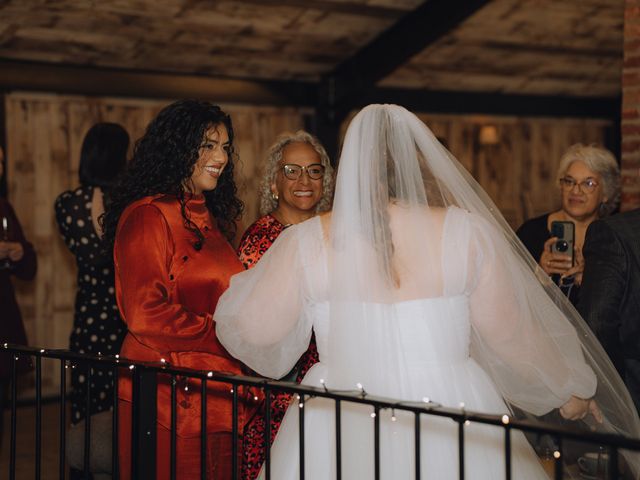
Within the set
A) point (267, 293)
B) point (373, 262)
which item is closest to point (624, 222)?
point (373, 262)

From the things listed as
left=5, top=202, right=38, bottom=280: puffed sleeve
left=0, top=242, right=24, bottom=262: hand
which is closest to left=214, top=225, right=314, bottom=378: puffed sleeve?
left=0, top=242, right=24, bottom=262: hand

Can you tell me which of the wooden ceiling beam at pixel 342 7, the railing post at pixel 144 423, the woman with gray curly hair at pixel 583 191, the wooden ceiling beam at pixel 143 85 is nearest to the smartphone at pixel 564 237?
the woman with gray curly hair at pixel 583 191

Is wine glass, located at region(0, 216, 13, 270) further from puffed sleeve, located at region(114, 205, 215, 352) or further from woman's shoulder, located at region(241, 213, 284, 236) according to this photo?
puffed sleeve, located at region(114, 205, 215, 352)

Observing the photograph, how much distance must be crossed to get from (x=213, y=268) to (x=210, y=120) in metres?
0.49

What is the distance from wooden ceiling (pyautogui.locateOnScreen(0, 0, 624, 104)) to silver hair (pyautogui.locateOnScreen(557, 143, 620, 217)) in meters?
2.09

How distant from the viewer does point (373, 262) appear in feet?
8.14

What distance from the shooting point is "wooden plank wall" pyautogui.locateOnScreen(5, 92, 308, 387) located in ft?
20.5

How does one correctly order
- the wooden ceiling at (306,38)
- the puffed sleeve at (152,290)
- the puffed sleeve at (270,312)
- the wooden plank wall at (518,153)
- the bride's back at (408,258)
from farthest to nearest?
the wooden plank wall at (518,153)
the wooden ceiling at (306,38)
the puffed sleeve at (152,290)
the puffed sleeve at (270,312)
the bride's back at (408,258)

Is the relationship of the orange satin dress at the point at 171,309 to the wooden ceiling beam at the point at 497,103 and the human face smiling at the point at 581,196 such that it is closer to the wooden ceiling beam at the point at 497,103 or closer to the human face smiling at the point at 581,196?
the human face smiling at the point at 581,196

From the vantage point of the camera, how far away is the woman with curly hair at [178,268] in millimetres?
2926

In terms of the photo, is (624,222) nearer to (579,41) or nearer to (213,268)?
(213,268)

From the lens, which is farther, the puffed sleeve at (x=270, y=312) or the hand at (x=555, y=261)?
the hand at (x=555, y=261)

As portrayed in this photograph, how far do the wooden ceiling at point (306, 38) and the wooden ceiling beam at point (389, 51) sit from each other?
0.01 m

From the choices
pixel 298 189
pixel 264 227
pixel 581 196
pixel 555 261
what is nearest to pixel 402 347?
pixel 264 227
